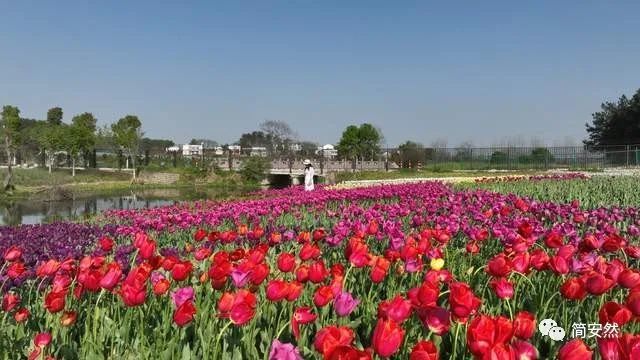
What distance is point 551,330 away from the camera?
94.7 inches

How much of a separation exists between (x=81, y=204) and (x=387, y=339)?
31.0 m

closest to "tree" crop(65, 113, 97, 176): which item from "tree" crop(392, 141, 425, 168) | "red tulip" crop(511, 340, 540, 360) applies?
"tree" crop(392, 141, 425, 168)

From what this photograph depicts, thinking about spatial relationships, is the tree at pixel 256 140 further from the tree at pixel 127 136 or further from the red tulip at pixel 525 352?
the red tulip at pixel 525 352

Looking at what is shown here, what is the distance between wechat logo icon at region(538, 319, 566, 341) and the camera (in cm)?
233

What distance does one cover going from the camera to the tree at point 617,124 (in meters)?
43.7

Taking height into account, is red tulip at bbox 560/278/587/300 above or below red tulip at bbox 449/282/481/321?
below

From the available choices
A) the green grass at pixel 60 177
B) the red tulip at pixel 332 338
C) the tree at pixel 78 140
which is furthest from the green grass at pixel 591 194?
the tree at pixel 78 140

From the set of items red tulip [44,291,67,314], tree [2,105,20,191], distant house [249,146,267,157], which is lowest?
red tulip [44,291,67,314]

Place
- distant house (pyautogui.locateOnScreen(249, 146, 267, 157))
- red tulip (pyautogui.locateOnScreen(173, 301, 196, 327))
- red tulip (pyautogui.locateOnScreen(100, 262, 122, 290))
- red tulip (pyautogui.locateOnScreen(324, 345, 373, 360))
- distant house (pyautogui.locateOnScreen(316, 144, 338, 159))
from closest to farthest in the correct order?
red tulip (pyautogui.locateOnScreen(324, 345, 373, 360)) → red tulip (pyautogui.locateOnScreen(173, 301, 196, 327)) → red tulip (pyautogui.locateOnScreen(100, 262, 122, 290)) → distant house (pyautogui.locateOnScreen(249, 146, 267, 157)) → distant house (pyautogui.locateOnScreen(316, 144, 338, 159))

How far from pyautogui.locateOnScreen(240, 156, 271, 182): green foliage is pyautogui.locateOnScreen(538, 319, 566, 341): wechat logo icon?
135 feet

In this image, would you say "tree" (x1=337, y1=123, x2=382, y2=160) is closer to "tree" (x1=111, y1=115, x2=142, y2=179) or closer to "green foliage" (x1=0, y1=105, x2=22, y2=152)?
"tree" (x1=111, y1=115, x2=142, y2=179)

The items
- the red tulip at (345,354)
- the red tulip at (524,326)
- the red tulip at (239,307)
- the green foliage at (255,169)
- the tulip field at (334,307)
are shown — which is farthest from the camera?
the green foliage at (255,169)

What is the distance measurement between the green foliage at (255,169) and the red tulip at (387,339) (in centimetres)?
4179

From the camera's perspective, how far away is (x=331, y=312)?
314 cm
